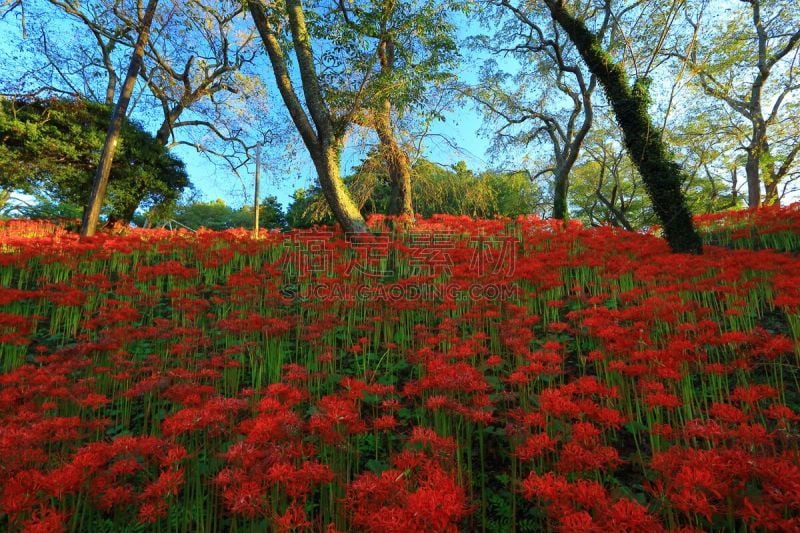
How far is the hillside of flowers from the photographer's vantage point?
64.4 inches

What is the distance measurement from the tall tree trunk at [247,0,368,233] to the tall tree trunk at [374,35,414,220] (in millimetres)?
2350

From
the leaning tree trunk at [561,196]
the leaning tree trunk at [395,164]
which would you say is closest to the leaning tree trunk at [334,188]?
the leaning tree trunk at [395,164]

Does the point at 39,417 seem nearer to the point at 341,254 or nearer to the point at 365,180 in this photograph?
the point at 341,254

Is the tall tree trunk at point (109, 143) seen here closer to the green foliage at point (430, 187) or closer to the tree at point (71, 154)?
the tree at point (71, 154)

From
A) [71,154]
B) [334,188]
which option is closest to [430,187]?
[334,188]

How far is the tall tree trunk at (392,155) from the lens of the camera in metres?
11.1

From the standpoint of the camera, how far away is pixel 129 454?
1.96 m

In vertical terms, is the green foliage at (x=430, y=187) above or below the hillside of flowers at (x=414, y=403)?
above

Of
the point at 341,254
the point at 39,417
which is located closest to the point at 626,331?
the point at 39,417

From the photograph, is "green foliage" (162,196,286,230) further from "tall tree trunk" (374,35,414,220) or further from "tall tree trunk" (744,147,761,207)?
"tall tree trunk" (744,147,761,207)

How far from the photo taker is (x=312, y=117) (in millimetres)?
8547

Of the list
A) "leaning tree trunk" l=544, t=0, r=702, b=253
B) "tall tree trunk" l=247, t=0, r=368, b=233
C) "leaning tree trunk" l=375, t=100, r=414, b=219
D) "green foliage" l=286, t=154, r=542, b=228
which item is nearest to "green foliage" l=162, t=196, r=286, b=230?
"green foliage" l=286, t=154, r=542, b=228

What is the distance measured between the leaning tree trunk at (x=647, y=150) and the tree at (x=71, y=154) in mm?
15352

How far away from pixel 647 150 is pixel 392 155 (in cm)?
652
